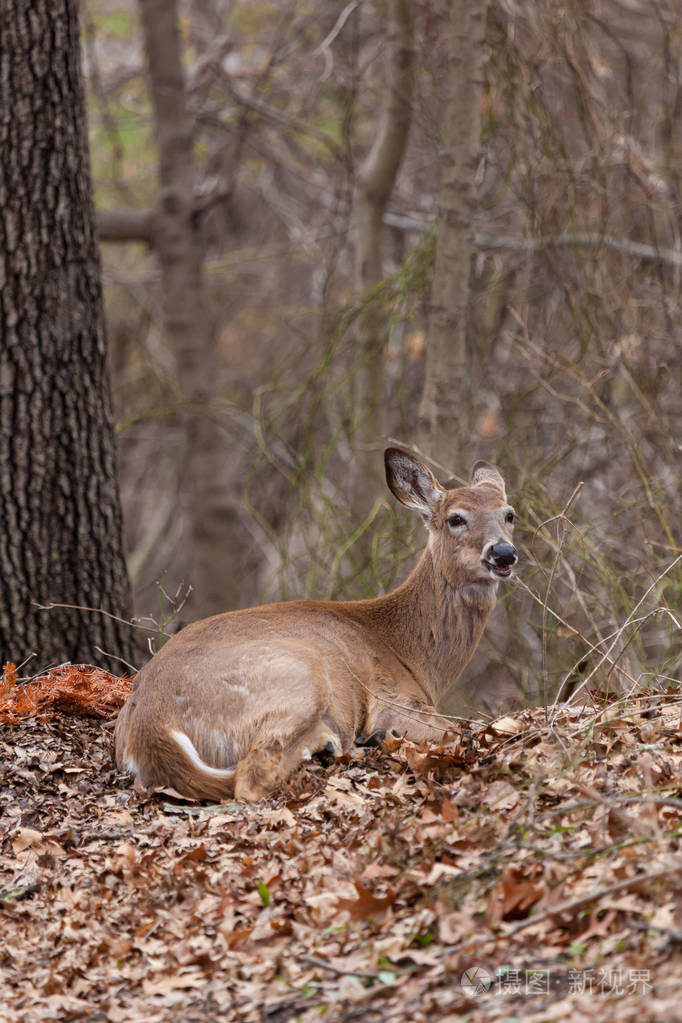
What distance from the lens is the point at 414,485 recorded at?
6.23 m

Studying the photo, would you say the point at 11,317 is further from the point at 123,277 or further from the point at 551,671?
the point at 123,277

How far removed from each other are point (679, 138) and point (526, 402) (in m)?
2.38

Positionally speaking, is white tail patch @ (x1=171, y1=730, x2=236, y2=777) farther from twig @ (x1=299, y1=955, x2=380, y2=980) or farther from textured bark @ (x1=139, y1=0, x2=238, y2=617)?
textured bark @ (x1=139, y1=0, x2=238, y2=617)

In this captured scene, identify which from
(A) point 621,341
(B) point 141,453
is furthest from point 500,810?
(B) point 141,453

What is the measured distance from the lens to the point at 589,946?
3.08m

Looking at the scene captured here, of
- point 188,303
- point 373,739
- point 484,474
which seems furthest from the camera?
point 188,303

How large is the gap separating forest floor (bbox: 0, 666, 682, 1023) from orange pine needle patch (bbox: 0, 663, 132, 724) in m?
0.67

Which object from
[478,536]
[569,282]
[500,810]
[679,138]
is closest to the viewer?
[500,810]

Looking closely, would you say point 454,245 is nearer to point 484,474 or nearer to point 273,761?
point 484,474

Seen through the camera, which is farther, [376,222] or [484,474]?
[376,222]

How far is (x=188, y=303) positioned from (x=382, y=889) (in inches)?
348

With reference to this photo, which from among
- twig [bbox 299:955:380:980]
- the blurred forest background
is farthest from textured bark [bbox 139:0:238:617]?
twig [bbox 299:955:380:980]

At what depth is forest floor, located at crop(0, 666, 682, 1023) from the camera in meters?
3.05

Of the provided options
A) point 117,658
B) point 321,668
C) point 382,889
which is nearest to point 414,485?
point 321,668
